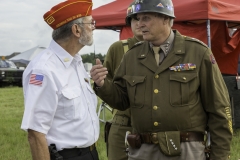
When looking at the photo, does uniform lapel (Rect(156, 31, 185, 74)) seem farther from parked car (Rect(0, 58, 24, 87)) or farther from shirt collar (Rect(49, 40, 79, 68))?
parked car (Rect(0, 58, 24, 87))

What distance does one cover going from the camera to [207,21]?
6344mm

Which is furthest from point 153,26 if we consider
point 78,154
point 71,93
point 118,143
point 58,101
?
point 118,143

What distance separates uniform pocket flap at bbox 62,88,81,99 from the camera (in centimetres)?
252

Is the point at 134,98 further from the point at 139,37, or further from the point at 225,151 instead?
the point at 139,37

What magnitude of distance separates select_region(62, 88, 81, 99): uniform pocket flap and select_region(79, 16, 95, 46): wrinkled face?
1.27 ft

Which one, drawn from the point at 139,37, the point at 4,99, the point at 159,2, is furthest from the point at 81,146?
the point at 4,99

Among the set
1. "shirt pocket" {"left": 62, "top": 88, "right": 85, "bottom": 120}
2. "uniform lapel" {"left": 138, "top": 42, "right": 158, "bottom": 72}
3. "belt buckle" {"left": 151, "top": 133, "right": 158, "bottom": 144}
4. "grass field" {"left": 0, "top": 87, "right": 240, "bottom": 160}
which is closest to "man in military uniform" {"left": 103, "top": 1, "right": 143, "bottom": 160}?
"uniform lapel" {"left": 138, "top": 42, "right": 158, "bottom": 72}

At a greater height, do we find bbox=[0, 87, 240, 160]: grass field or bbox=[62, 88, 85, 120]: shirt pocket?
bbox=[62, 88, 85, 120]: shirt pocket

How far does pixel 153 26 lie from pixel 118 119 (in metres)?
1.33

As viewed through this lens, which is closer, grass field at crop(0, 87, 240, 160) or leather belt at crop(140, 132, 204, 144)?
leather belt at crop(140, 132, 204, 144)

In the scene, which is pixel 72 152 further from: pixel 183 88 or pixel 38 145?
pixel 183 88

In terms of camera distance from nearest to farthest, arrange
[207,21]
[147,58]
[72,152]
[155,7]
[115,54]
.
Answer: [72,152] → [155,7] → [147,58] → [115,54] → [207,21]

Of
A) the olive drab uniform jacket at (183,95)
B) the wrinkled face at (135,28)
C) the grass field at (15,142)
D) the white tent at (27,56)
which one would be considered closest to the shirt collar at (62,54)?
the olive drab uniform jacket at (183,95)

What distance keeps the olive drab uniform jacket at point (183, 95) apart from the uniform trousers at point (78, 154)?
444 mm
